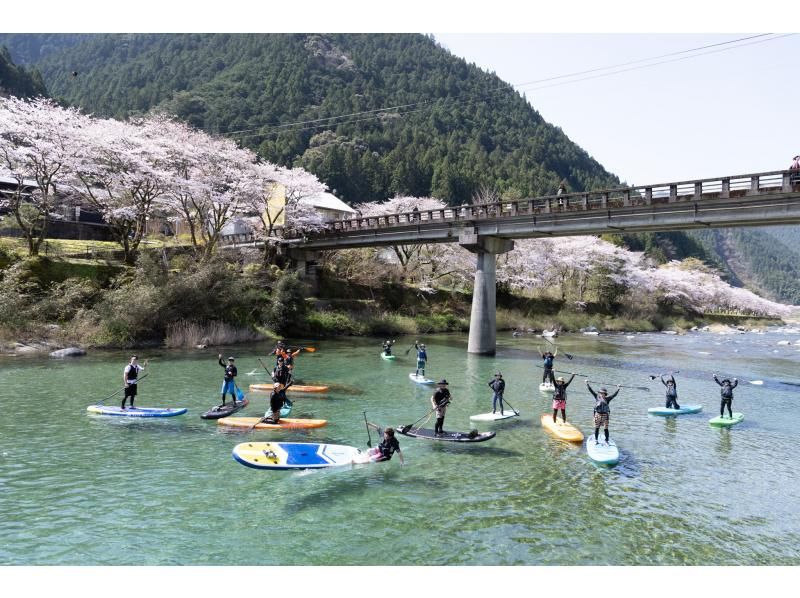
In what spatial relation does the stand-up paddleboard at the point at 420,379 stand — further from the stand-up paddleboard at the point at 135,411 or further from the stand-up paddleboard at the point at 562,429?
the stand-up paddleboard at the point at 135,411

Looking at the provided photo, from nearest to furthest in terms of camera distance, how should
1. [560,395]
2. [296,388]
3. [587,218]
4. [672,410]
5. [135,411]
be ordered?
[560,395]
[135,411]
[672,410]
[296,388]
[587,218]

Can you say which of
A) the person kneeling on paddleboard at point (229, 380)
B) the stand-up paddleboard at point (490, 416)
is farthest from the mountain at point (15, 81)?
the stand-up paddleboard at point (490, 416)

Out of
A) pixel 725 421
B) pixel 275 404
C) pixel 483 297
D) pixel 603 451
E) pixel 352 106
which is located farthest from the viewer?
pixel 352 106

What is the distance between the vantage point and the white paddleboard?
1358cm

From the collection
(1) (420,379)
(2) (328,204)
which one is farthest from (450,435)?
(2) (328,204)

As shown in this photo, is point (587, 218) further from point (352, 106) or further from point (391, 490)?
point (352, 106)

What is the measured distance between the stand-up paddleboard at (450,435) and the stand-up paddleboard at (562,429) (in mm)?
2110

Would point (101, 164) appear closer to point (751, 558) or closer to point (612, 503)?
point (612, 503)

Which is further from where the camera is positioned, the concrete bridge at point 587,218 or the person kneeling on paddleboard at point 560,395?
the concrete bridge at point 587,218

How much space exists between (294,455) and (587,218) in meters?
24.4

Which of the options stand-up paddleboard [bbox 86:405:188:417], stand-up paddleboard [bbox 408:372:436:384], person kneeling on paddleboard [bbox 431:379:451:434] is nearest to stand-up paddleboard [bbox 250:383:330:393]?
stand-up paddleboard [bbox 408:372:436:384]

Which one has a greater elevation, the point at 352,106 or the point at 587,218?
the point at 352,106

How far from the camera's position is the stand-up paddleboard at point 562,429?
15547mm

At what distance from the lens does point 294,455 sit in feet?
41.6
